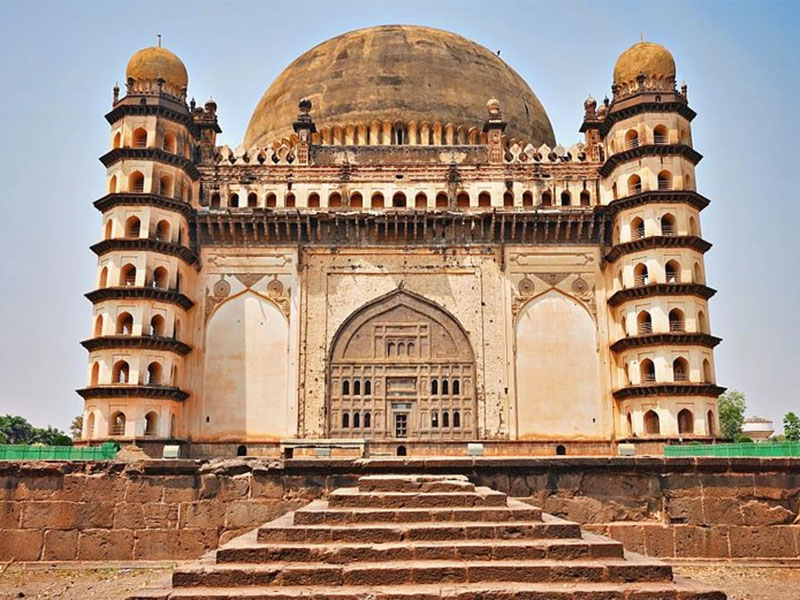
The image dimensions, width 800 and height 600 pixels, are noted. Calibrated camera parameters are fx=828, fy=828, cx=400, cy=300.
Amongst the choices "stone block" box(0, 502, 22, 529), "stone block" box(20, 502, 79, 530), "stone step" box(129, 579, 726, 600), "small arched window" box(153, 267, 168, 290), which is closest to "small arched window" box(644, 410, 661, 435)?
"small arched window" box(153, 267, 168, 290)

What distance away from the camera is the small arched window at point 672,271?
81.0ft

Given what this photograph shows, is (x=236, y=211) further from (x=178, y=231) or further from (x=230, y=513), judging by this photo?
(x=230, y=513)

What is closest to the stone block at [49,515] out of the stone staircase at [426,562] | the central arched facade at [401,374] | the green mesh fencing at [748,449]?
the stone staircase at [426,562]

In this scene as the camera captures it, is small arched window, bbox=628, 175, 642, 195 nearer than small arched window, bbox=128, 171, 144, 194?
No

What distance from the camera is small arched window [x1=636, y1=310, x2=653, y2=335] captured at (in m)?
24.6

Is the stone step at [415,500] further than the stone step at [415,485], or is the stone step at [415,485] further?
the stone step at [415,485]

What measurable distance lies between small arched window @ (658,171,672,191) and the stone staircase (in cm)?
1897

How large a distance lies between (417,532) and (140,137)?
21142 millimetres

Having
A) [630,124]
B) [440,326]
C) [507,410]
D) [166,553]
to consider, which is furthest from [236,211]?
[166,553]

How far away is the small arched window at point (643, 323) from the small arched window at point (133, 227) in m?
15.2

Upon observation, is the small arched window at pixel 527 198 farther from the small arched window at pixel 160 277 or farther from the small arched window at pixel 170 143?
the small arched window at pixel 160 277

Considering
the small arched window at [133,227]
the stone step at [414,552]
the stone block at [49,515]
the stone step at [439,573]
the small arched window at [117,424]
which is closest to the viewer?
the stone step at [439,573]

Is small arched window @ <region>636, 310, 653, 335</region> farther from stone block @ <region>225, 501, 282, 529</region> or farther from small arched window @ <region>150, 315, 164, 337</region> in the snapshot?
stone block @ <region>225, 501, 282, 529</region>

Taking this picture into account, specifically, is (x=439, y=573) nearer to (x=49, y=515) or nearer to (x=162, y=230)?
(x=49, y=515)
